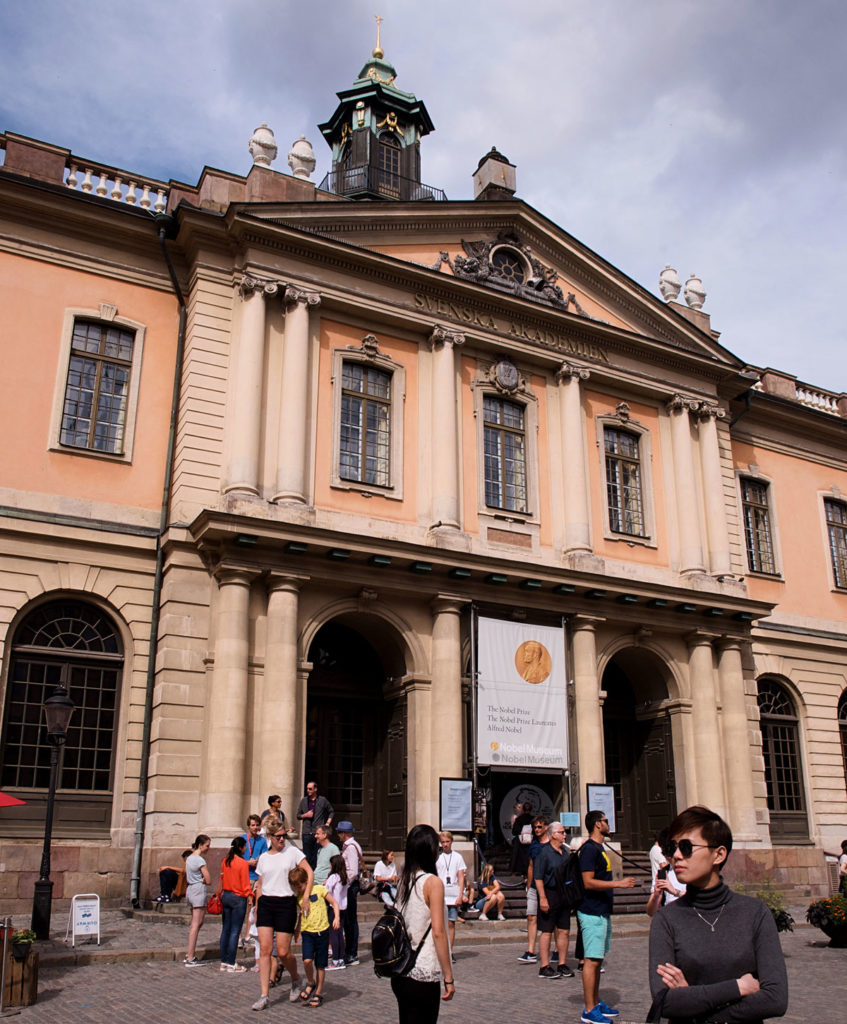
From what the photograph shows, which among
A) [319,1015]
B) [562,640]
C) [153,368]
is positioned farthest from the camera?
[562,640]

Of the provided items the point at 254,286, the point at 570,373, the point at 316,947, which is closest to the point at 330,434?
the point at 254,286

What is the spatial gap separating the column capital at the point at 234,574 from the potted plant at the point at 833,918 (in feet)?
34.4

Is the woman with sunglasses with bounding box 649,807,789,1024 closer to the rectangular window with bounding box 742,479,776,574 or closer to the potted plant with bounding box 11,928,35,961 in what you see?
the potted plant with bounding box 11,928,35,961

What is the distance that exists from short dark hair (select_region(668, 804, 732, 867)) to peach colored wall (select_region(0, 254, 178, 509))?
16.1 meters

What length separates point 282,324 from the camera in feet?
67.8

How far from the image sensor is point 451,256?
76.0 feet

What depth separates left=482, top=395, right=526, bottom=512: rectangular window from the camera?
73.7ft

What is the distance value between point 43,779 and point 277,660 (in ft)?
14.0

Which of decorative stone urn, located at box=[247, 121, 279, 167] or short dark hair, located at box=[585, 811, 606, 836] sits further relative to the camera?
decorative stone urn, located at box=[247, 121, 279, 167]

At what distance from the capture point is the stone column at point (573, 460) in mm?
22625

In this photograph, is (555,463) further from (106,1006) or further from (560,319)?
(106,1006)

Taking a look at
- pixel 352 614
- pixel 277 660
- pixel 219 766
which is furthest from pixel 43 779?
pixel 352 614

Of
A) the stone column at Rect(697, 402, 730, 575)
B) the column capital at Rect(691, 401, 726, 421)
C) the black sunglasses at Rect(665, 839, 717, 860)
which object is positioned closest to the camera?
the black sunglasses at Rect(665, 839, 717, 860)

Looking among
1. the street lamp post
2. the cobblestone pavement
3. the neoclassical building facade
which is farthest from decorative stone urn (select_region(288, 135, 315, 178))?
the cobblestone pavement
